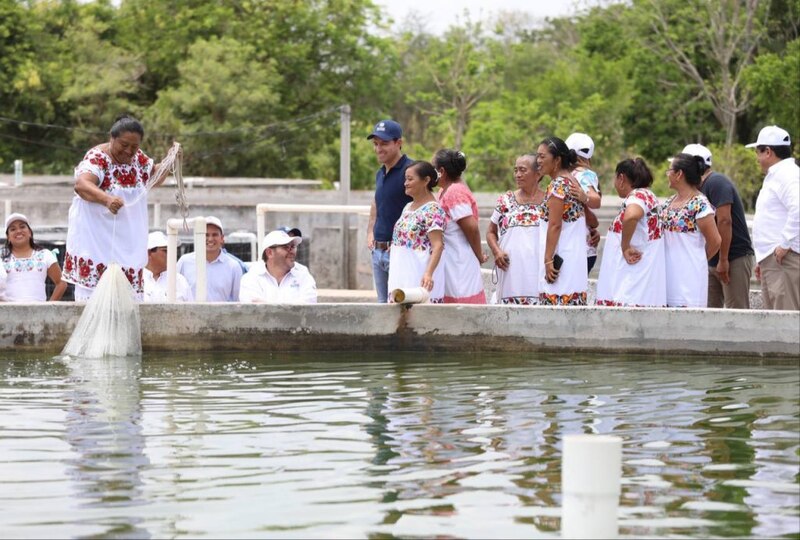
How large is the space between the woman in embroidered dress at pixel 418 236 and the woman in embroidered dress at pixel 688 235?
1468mm

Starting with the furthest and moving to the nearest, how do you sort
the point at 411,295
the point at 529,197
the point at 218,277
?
the point at 218,277 → the point at 529,197 → the point at 411,295

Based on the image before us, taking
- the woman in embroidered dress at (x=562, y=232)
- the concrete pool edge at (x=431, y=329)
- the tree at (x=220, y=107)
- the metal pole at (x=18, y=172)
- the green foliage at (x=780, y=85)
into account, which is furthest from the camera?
the tree at (x=220, y=107)

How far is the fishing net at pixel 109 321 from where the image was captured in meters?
10.1

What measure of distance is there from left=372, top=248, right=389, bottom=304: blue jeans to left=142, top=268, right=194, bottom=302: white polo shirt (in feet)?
4.35

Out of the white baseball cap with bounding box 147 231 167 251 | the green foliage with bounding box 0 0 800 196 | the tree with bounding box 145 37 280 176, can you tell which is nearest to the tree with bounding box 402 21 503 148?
the green foliage with bounding box 0 0 800 196

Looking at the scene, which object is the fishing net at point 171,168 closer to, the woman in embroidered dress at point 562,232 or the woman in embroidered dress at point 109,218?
the woman in embroidered dress at point 109,218

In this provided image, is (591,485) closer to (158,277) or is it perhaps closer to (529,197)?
(529,197)

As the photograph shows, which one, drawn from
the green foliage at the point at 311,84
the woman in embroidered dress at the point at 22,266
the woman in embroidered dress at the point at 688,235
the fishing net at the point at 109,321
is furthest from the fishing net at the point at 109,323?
the green foliage at the point at 311,84

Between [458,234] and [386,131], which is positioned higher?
[386,131]

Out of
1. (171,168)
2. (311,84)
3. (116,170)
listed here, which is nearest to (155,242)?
(171,168)

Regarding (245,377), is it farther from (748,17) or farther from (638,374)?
(748,17)

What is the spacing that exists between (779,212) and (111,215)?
429 cm

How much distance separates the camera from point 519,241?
34.2 ft

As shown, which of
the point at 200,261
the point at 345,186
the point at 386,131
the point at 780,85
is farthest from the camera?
the point at 780,85
